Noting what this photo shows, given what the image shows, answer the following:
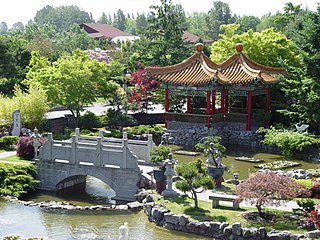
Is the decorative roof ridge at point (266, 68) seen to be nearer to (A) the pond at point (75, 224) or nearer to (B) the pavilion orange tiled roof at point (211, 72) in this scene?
(B) the pavilion orange tiled roof at point (211, 72)

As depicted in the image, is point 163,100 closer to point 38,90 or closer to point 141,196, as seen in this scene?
point 38,90

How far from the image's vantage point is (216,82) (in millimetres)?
35531

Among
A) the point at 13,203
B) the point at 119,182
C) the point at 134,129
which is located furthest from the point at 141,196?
the point at 134,129

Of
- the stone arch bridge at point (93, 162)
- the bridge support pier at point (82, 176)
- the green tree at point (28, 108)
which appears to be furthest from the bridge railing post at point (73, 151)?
the green tree at point (28, 108)

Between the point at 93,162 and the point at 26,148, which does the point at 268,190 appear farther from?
the point at 26,148

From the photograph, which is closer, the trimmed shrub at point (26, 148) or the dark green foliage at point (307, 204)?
Result: the dark green foliage at point (307, 204)

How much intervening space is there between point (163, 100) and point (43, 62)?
1124 cm

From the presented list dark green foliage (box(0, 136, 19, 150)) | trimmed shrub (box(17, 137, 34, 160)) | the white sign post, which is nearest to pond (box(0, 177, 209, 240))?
trimmed shrub (box(17, 137, 34, 160))

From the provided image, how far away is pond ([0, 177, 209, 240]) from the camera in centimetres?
1972

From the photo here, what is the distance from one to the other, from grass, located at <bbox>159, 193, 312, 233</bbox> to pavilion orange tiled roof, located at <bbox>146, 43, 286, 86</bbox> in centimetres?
1513

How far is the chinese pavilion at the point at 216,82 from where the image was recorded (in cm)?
3588

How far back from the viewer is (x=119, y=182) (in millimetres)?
23906

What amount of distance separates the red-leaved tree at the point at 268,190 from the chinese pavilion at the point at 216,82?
1626 cm

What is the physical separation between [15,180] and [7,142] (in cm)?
618
